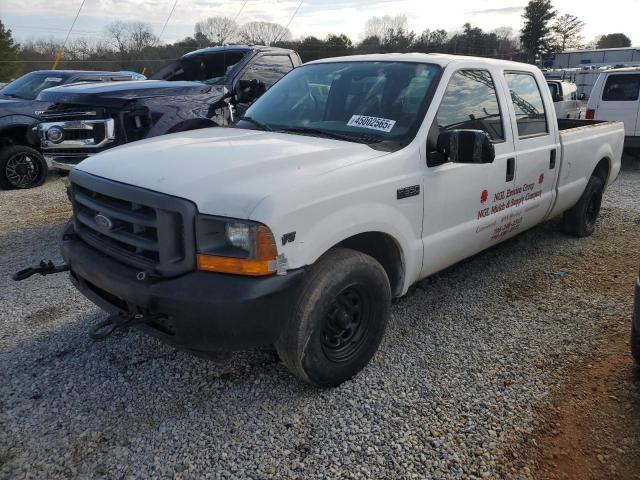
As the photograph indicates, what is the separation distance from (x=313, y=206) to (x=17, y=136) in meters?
7.35

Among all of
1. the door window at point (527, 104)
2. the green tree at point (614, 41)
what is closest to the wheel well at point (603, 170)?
the door window at point (527, 104)

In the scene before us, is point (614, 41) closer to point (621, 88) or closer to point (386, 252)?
point (621, 88)

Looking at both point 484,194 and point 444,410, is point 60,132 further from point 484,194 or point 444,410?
point 444,410

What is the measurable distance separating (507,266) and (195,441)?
3.55 metres

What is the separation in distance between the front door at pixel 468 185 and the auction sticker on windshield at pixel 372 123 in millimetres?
295

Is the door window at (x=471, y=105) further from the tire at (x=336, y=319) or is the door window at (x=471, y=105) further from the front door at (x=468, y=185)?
the tire at (x=336, y=319)

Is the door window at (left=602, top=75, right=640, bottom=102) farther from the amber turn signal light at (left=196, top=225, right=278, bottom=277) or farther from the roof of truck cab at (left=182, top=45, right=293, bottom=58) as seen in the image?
the amber turn signal light at (left=196, top=225, right=278, bottom=277)

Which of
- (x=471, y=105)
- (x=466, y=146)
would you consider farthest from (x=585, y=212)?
(x=466, y=146)

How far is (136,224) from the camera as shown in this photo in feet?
8.34

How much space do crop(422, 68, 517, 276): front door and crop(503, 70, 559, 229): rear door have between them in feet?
0.48

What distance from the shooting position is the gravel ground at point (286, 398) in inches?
95.7

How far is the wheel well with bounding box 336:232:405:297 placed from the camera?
3037mm

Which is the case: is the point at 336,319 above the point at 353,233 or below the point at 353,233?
below

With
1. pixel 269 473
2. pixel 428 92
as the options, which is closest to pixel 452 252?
pixel 428 92
